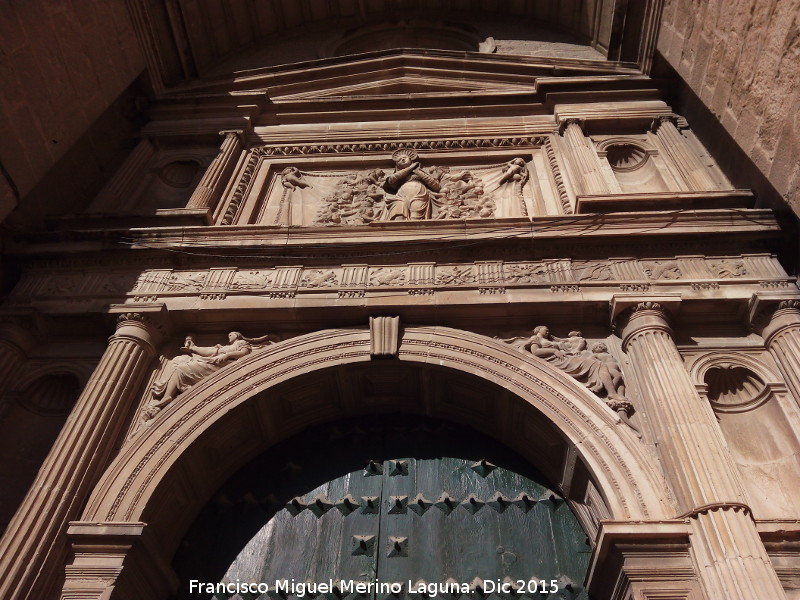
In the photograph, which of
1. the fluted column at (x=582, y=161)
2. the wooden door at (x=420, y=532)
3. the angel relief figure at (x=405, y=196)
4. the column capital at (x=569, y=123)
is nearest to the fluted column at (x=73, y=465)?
the wooden door at (x=420, y=532)

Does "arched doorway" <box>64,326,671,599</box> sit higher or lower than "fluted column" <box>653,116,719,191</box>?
lower

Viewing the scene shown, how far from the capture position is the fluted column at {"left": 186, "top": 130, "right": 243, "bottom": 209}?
322 inches

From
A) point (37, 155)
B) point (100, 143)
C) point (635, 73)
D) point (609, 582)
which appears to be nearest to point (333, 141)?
point (100, 143)

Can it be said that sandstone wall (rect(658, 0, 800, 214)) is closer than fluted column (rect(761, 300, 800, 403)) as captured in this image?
No

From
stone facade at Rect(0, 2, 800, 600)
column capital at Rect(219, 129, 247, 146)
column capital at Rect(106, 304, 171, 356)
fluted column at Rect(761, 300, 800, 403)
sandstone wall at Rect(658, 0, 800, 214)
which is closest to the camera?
stone facade at Rect(0, 2, 800, 600)

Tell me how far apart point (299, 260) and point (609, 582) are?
14.0 feet

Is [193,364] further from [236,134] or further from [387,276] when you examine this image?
[236,134]

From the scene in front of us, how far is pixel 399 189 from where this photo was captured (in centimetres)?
861

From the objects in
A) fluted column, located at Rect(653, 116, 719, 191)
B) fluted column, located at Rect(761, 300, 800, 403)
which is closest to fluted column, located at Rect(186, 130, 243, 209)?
fluted column, located at Rect(653, 116, 719, 191)

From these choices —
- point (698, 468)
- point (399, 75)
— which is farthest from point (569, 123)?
point (698, 468)

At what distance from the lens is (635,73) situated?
10.1 m

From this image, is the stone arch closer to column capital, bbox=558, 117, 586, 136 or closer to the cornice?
the cornice

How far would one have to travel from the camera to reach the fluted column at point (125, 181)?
8500 mm

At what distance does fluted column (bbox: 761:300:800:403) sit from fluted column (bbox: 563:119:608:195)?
2418 mm
